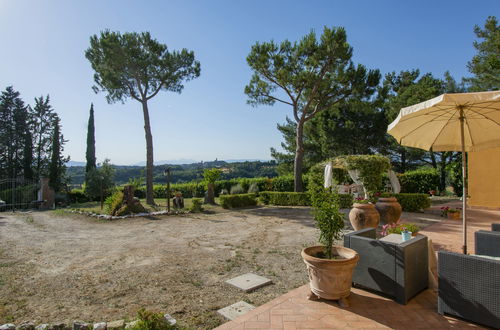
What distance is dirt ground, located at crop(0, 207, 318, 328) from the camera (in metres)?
2.97

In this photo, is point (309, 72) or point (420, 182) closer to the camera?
point (309, 72)

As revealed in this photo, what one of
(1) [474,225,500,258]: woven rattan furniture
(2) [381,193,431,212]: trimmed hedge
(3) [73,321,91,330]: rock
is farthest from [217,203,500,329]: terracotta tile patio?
(2) [381,193,431,212]: trimmed hedge

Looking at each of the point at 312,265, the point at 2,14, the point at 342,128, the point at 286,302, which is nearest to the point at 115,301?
the point at 286,302

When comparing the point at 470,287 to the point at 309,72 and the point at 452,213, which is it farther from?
the point at 309,72

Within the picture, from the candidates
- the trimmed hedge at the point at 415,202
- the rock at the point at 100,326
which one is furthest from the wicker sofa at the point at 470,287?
the trimmed hedge at the point at 415,202

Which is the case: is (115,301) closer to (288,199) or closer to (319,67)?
(288,199)

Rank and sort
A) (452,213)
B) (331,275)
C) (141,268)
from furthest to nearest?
(452,213) → (141,268) → (331,275)

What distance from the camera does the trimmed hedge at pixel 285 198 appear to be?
12.4m

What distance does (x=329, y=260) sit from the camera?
2.77m

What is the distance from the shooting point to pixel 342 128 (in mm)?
18672

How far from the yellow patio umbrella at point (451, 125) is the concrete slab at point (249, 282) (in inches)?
97.2

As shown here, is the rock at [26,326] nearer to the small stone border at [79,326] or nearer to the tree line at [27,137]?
the small stone border at [79,326]

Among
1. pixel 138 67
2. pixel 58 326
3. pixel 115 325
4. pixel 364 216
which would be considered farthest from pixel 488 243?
pixel 138 67

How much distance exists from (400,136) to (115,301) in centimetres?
430
